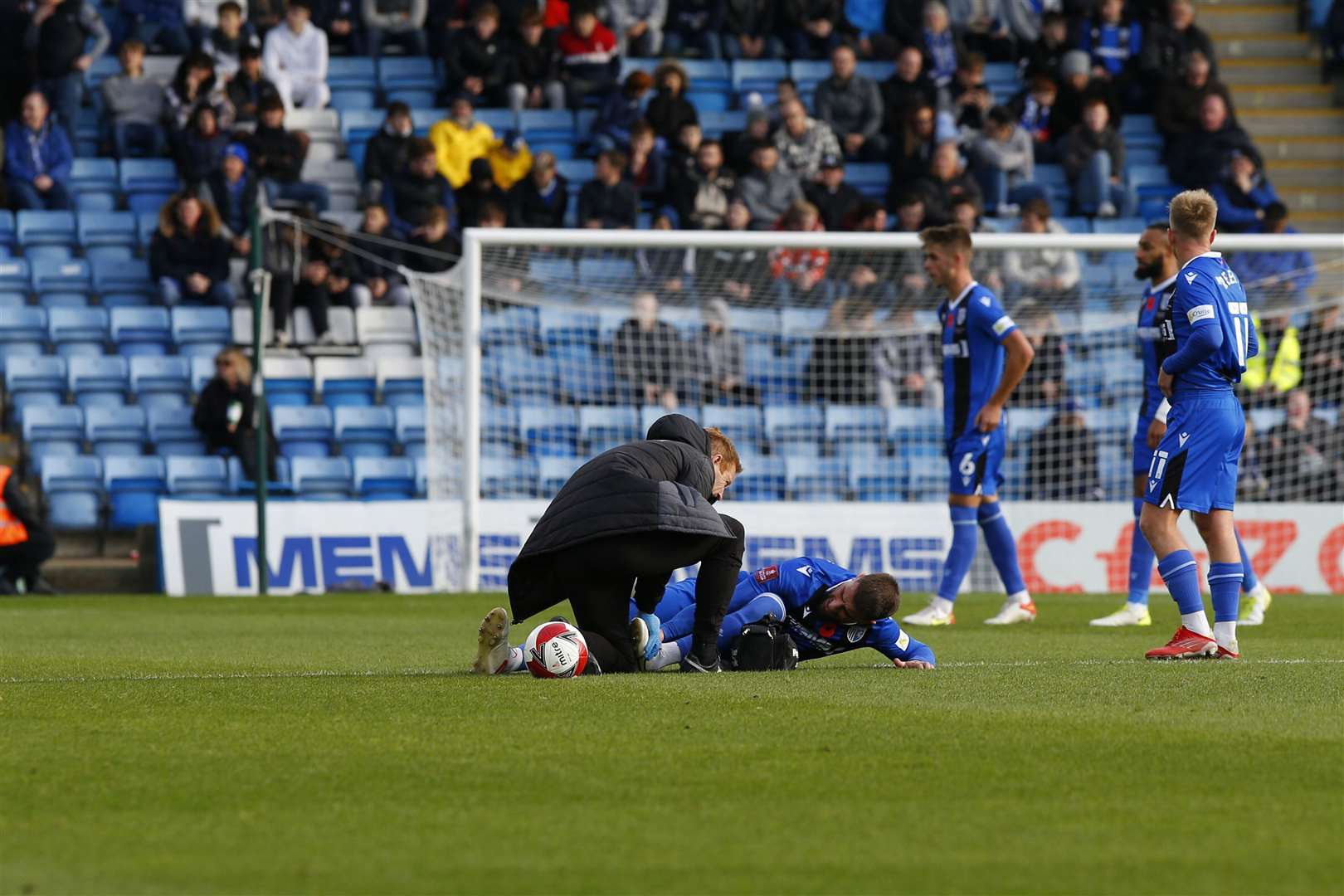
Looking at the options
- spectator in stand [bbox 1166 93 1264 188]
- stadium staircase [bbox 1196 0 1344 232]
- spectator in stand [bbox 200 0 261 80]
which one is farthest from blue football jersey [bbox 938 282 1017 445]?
stadium staircase [bbox 1196 0 1344 232]

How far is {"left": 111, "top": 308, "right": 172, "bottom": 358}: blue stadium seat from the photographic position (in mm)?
18406

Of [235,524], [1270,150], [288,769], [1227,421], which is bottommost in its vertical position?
[235,524]

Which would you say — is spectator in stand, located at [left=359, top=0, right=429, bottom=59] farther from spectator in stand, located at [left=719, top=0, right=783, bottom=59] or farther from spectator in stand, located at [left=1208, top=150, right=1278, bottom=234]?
spectator in stand, located at [left=1208, top=150, right=1278, bottom=234]

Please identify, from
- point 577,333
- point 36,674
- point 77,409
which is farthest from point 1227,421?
point 77,409

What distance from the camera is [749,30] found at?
71.8 feet

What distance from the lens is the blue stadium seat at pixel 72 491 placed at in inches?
672

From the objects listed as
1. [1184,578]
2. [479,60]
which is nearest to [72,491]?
[479,60]

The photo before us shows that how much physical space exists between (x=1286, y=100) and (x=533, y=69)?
31.4ft

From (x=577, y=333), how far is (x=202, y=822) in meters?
13.1

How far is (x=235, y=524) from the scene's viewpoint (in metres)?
16.5

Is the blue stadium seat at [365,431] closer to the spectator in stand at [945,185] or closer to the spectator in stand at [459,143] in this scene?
the spectator in stand at [459,143]

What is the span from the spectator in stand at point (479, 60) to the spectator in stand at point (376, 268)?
8.03 feet

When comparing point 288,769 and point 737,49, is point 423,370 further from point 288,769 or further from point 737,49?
point 288,769

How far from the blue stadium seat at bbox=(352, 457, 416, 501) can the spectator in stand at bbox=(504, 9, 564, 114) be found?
4842 mm
